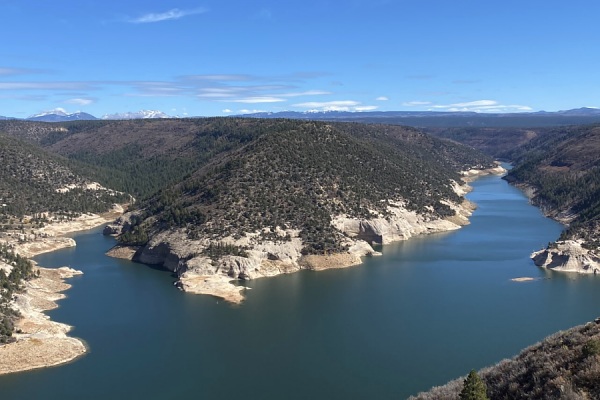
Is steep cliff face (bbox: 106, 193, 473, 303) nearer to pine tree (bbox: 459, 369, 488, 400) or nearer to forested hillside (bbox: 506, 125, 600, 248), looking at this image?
forested hillside (bbox: 506, 125, 600, 248)

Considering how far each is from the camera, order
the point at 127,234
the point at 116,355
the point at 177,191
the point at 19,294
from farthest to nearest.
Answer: the point at 177,191 < the point at 127,234 < the point at 19,294 < the point at 116,355

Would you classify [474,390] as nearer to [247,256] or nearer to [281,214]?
[247,256]

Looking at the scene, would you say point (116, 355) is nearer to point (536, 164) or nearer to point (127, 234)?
point (127, 234)

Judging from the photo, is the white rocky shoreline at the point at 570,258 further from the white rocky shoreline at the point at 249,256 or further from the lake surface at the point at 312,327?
the white rocky shoreline at the point at 249,256

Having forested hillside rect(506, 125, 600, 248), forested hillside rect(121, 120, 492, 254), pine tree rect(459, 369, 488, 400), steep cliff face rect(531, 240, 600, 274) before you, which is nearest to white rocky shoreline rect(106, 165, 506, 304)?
forested hillside rect(121, 120, 492, 254)

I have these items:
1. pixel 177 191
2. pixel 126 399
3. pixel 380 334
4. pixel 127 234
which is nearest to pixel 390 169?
pixel 177 191

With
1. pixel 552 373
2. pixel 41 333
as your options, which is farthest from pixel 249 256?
pixel 552 373
